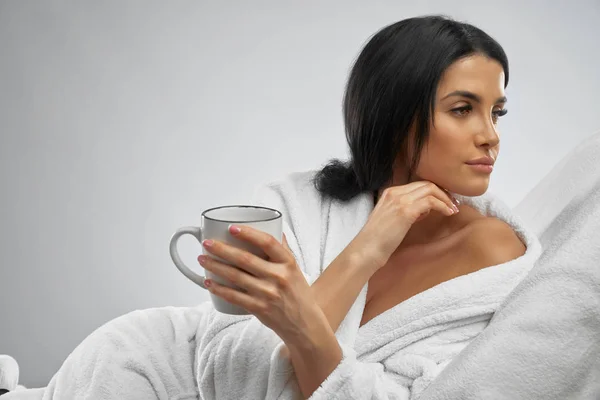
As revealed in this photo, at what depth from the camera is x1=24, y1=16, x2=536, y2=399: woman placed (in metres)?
1.15

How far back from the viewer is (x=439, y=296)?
1.21m

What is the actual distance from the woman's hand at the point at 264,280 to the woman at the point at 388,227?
49mm

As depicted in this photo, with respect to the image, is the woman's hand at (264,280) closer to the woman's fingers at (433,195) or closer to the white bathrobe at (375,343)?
the white bathrobe at (375,343)

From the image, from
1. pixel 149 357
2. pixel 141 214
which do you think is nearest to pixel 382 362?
pixel 149 357

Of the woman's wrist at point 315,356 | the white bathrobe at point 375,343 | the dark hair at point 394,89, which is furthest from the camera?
the dark hair at point 394,89

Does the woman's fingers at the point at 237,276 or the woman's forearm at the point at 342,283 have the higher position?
the woman's fingers at the point at 237,276

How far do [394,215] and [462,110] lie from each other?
251 mm

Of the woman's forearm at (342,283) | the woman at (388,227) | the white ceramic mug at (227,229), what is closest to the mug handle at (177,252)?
the white ceramic mug at (227,229)

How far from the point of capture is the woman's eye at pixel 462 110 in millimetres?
1300

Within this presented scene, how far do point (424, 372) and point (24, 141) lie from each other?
2.29 meters

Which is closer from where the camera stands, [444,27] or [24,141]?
[444,27]

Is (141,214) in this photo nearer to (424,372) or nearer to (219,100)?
(219,100)

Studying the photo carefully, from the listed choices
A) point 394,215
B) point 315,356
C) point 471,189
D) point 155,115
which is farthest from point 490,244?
point 155,115

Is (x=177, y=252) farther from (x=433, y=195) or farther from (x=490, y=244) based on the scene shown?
(x=490, y=244)
